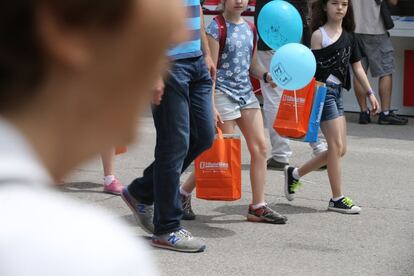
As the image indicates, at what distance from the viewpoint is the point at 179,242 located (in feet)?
18.5

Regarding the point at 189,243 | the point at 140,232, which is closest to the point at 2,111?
the point at 189,243

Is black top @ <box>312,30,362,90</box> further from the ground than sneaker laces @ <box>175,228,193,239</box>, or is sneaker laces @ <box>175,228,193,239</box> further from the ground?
black top @ <box>312,30,362,90</box>

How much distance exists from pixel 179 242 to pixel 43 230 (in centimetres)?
487

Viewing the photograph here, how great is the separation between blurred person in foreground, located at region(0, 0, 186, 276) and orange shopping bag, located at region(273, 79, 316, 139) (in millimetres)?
5852

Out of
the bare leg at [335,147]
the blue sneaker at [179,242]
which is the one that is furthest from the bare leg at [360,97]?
the blue sneaker at [179,242]

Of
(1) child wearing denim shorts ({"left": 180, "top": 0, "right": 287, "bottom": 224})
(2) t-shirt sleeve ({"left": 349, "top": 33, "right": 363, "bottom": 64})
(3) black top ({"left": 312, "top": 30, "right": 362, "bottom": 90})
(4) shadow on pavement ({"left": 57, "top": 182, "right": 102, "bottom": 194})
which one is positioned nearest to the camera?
(1) child wearing denim shorts ({"left": 180, "top": 0, "right": 287, "bottom": 224})

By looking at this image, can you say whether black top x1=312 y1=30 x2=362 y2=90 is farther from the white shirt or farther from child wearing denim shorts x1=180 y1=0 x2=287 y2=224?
the white shirt

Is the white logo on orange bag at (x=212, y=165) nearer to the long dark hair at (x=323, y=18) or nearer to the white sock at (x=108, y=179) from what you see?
the white sock at (x=108, y=179)

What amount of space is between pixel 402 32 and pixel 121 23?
36.7ft

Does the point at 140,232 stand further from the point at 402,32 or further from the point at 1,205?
the point at 402,32

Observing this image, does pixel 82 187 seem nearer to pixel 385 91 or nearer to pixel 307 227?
pixel 307 227

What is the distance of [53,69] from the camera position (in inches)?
31.8

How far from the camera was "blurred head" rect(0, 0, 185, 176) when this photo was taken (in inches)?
31.4

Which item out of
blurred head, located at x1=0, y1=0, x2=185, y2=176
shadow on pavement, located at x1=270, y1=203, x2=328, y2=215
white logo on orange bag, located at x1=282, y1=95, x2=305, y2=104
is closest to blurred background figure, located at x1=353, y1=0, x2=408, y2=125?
shadow on pavement, located at x1=270, y1=203, x2=328, y2=215
